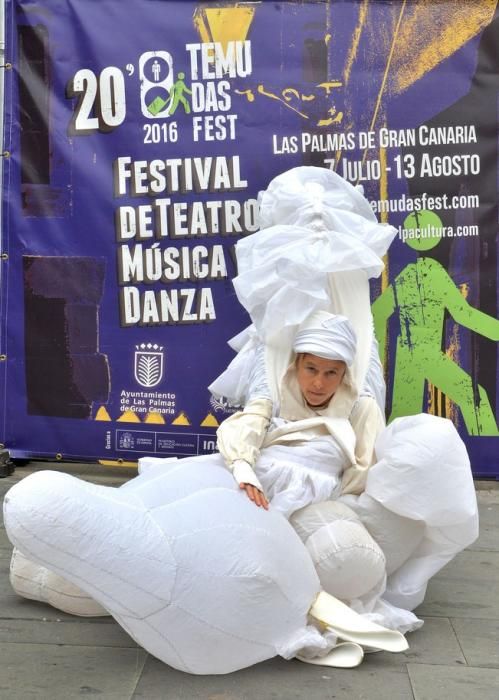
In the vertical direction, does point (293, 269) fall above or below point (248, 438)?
above

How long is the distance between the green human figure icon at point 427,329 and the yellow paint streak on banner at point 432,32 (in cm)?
73

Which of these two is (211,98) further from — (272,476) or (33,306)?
(272,476)

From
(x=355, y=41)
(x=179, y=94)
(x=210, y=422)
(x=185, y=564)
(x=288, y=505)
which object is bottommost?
(x=185, y=564)

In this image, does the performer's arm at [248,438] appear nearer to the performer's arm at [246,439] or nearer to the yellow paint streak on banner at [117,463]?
the performer's arm at [246,439]

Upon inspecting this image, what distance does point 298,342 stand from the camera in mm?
3746

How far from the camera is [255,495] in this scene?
340 centimetres

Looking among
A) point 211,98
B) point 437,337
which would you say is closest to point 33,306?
point 211,98

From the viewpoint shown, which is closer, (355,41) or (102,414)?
(355,41)

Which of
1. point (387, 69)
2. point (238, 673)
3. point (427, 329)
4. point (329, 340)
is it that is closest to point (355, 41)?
point (387, 69)

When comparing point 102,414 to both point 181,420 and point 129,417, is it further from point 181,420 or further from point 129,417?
point 181,420

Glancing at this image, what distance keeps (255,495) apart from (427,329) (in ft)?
7.15

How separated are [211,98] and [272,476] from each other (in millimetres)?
2440

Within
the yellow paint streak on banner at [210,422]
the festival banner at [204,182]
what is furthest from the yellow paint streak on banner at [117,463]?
the yellow paint streak on banner at [210,422]

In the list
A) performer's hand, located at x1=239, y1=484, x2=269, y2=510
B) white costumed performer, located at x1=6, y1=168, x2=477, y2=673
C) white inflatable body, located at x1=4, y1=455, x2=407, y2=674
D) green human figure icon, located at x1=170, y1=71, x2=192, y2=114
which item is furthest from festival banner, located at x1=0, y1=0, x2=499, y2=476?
white inflatable body, located at x1=4, y1=455, x2=407, y2=674
